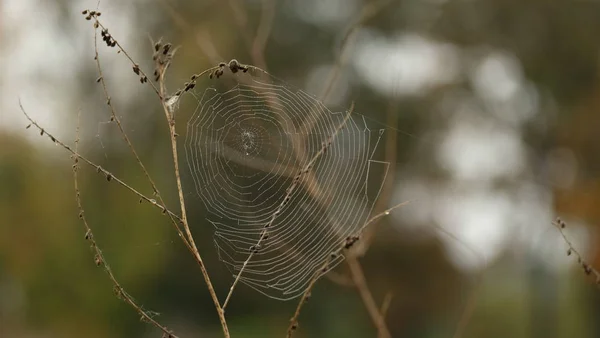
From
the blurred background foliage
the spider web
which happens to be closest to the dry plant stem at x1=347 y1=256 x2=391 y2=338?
the spider web

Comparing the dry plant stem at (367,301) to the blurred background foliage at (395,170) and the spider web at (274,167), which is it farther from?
the blurred background foliage at (395,170)

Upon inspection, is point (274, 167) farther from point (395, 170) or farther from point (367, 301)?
point (395, 170)

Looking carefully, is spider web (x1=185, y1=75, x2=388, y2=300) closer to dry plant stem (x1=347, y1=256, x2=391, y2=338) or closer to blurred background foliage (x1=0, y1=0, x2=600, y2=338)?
dry plant stem (x1=347, y1=256, x2=391, y2=338)

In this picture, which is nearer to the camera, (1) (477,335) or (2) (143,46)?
(2) (143,46)

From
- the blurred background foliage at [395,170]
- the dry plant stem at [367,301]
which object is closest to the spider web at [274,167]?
the dry plant stem at [367,301]

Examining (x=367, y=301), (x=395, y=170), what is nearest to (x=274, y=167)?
(x=367, y=301)

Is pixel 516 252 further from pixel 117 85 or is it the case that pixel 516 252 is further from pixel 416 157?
pixel 117 85

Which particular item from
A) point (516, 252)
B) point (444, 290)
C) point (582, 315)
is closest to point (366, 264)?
point (444, 290)

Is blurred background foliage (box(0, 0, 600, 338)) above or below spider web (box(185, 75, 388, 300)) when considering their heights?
above
